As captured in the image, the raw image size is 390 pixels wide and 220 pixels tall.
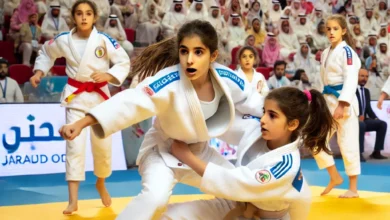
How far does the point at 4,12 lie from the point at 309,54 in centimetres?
557

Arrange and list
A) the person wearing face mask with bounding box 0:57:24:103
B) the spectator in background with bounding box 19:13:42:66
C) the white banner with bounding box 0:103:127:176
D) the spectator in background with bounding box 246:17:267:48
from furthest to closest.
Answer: the spectator in background with bounding box 246:17:267:48 < the spectator in background with bounding box 19:13:42:66 < the person wearing face mask with bounding box 0:57:24:103 < the white banner with bounding box 0:103:127:176

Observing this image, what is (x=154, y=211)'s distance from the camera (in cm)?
271

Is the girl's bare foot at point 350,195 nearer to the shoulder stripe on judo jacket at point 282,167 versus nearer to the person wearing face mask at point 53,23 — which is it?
the shoulder stripe on judo jacket at point 282,167

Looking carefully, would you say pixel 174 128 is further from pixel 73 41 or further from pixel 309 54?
pixel 309 54

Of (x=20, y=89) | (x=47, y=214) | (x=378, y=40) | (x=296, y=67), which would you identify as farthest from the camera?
(x=378, y=40)

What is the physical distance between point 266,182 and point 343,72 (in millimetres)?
2642

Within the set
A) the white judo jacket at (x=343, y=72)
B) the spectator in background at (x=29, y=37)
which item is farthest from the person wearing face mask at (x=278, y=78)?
the white judo jacket at (x=343, y=72)

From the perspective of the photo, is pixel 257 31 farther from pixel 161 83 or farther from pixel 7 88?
pixel 161 83

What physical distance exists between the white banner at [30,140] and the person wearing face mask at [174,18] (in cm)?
365

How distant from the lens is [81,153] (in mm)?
4234

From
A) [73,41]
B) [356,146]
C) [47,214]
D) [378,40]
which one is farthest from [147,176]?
[378,40]

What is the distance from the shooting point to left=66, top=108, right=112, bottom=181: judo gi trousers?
13.8 ft

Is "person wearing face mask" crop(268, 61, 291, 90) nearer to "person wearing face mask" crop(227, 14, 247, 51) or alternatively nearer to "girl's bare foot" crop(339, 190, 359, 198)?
"person wearing face mask" crop(227, 14, 247, 51)

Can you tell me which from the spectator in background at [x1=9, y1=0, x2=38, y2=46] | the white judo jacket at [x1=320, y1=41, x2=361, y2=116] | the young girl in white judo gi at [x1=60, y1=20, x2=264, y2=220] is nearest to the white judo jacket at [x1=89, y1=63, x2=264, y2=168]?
the young girl in white judo gi at [x1=60, y1=20, x2=264, y2=220]
